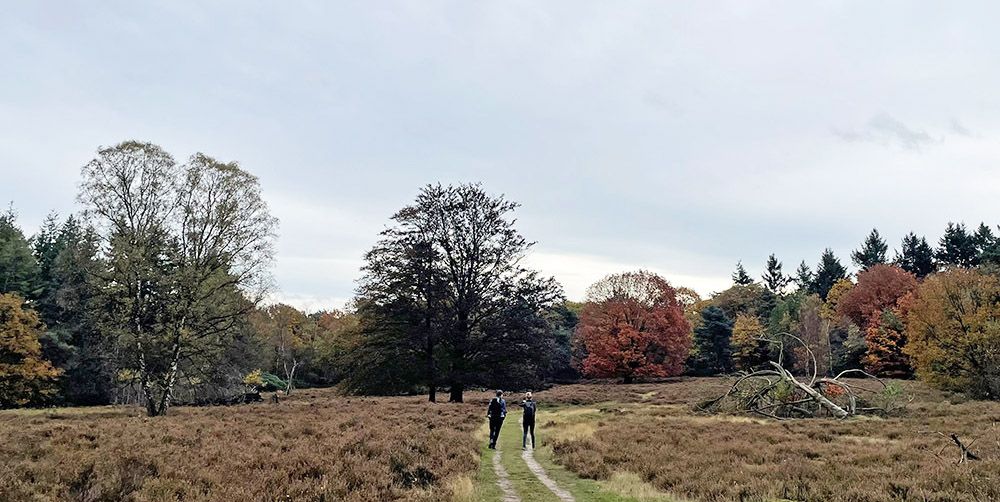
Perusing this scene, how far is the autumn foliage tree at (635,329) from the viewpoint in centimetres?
6072

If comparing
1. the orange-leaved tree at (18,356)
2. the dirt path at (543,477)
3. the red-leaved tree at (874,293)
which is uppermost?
the red-leaved tree at (874,293)

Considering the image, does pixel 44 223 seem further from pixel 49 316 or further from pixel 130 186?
pixel 130 186

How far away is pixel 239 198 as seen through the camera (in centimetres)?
2927

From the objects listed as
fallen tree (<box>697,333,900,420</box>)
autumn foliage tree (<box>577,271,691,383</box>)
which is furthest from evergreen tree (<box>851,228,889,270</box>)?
fallen tree (<box>697,333,900,420</box>)

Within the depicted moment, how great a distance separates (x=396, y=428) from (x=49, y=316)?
51.0 metres

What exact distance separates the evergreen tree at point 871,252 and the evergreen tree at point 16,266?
113 m

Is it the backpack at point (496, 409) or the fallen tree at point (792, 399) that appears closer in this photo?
the backpack at point (496, 409)

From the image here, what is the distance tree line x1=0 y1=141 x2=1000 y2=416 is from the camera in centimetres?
2711

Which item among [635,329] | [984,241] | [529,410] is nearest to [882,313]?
[635,329]

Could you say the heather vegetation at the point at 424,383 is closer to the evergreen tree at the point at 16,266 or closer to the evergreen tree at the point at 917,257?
the evergreen tree at the point at 16,266

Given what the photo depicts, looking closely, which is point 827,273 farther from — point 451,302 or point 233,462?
point 233,462

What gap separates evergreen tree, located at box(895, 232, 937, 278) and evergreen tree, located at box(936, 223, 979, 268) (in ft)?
4.69

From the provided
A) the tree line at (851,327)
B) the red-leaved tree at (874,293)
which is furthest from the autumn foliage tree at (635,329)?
the red-leaved tree at (874,293)

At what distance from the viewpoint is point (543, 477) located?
1366cm
